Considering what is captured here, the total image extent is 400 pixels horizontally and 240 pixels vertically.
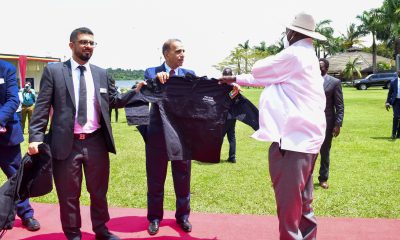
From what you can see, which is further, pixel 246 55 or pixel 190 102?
pixel 246 55

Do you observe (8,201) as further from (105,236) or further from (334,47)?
(334,47)

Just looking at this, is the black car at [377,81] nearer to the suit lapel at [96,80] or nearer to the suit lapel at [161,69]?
the suit lapel at [161,69]

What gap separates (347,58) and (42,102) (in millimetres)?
62836

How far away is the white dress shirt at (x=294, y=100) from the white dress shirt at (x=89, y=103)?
5.28 feet

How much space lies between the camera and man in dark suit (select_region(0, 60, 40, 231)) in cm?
440

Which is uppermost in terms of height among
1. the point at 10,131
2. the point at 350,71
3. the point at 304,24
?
the point at 304,24

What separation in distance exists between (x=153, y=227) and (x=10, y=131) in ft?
6.04

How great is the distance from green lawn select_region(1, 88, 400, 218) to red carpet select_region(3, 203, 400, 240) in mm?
473

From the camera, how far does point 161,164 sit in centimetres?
450

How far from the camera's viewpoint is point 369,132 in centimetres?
1387

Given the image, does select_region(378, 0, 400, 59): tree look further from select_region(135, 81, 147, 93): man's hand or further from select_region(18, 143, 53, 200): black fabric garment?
select_region(18, 143, 53, 200): black fabric garment

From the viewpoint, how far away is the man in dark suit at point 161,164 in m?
4.41

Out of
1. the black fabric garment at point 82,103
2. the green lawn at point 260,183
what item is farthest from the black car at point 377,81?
the black fabric garment at point 82,103

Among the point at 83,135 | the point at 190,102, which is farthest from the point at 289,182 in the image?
the point at 83,135
